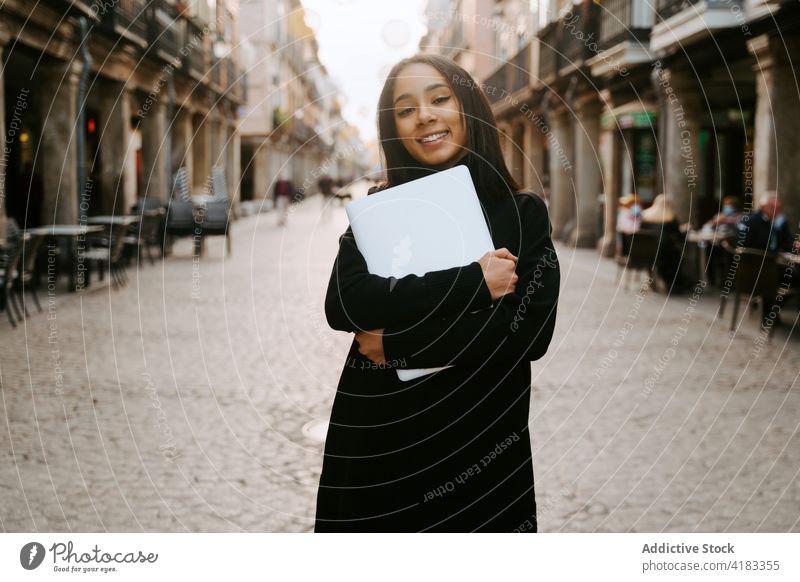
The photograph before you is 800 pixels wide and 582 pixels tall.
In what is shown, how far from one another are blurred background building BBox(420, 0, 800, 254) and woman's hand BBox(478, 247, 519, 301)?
8609 mm

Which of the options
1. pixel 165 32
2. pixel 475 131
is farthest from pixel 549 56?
pixel 475 131

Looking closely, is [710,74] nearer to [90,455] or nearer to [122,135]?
[122,135]

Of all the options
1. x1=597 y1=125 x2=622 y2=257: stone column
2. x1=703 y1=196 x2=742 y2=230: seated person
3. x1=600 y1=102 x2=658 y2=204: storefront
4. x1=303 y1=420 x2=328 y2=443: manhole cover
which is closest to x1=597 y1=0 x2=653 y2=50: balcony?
x1=600 y1=102 x2=658 y2=204: storefront

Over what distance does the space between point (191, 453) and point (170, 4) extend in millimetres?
16309

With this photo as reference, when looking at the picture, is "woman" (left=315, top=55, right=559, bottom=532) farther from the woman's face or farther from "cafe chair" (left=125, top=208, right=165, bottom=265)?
"cafe chair" (left=125, top=208, right=165, bottom=265)

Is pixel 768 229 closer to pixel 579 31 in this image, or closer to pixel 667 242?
pixel 667 242

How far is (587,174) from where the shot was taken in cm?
2080

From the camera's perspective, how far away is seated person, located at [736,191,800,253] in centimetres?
1140

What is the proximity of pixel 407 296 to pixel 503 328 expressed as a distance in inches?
8.8

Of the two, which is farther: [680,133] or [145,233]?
[145,233]

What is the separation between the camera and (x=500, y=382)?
221 cm

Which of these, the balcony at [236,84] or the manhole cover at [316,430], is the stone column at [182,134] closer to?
the balcony at [236,84]

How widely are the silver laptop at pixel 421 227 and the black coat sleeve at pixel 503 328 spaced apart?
0.07 m

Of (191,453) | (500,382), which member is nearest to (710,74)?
(191,453)
